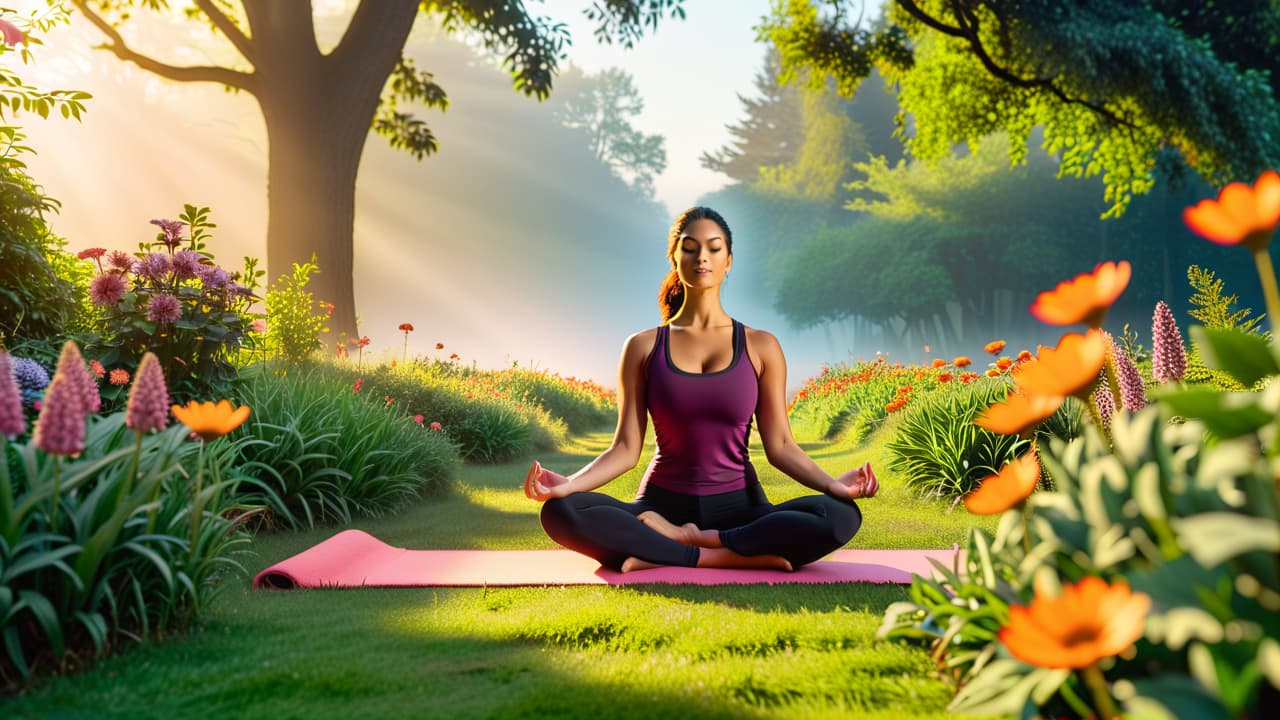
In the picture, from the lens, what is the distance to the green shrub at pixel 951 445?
6520 millimetres

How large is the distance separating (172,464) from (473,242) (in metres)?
59.1

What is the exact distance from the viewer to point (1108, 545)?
1.74 meters

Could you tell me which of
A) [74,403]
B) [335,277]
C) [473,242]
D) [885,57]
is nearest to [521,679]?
[74,403]

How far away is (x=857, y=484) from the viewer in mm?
4168

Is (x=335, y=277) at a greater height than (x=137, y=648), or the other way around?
(x=335, y=277)

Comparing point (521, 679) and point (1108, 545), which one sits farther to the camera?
point (521, 679)

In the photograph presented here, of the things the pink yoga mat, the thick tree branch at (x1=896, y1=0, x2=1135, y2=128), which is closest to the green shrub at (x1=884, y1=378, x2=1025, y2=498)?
the pink yoga mat

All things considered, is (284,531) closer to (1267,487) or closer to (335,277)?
(1267,487)

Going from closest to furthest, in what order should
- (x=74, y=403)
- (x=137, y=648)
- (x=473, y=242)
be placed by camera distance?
(x=74, y=403), (x=137, y=648), (x=473, y=242)

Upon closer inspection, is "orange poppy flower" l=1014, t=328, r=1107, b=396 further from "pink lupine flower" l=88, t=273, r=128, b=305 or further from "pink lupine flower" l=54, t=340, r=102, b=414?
"pink lupine flower" l=88, t=273, r=128, b=305

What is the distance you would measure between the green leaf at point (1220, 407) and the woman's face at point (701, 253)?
3.02 metres

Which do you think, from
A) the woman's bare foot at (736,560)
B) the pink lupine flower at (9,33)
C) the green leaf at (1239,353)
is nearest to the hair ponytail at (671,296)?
the woman's bare foot at (736,560)

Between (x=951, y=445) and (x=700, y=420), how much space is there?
3.08 metres

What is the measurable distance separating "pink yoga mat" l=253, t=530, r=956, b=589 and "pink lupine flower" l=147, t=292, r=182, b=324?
186 cm
